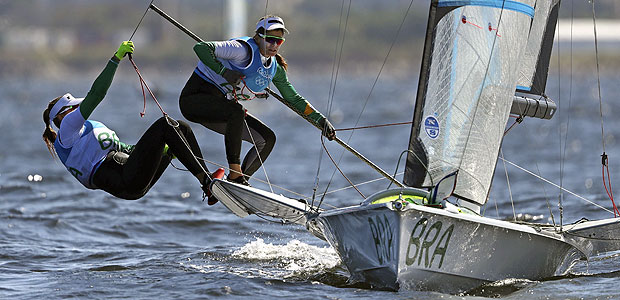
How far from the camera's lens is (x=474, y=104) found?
599 cm

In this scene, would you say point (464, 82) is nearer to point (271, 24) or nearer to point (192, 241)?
point (271, 24)

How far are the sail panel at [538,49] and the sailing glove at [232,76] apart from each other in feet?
5.86

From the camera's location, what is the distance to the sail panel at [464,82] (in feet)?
19.5

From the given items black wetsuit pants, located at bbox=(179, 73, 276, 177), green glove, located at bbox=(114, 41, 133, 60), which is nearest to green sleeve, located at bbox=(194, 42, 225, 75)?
black wetsuit pants, located at bbox=(179, 73, 276, 177)

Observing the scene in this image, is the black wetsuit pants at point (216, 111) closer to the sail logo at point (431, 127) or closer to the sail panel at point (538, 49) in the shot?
the sail logo at point (431, 127)

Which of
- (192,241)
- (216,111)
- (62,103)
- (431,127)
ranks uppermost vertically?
(62,103)

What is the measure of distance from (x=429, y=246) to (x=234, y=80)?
1.68 meters

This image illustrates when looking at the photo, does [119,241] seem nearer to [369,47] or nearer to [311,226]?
[311,226]

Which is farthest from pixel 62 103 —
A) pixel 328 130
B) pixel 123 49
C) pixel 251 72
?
pixel 328 130

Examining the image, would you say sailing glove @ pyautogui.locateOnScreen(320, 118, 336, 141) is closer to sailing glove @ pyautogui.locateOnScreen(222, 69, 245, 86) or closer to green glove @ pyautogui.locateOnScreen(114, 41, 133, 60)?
sailing glove @ pyautogui.locateOnScreen(222, 69, 245, 86)

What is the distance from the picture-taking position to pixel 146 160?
611 centimetres

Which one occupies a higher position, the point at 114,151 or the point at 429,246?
the point at 114,151

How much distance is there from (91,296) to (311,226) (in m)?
1.37

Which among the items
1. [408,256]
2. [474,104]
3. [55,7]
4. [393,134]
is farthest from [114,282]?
[55,7]
